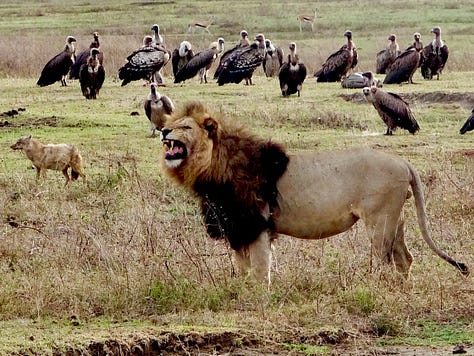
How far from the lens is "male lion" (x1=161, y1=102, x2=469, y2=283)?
7703mm

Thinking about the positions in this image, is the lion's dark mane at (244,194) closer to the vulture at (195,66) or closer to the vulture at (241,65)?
the vulture at (241,65)

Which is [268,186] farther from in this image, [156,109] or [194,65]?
[194,65]

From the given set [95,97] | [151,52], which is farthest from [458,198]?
[151,52]

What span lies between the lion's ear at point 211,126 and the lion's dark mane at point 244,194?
0.14 meters

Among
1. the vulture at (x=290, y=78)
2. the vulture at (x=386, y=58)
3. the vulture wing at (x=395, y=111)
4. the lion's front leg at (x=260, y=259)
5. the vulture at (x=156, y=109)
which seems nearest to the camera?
the lion's front leg at (x=260, y=259)

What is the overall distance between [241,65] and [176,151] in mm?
16852

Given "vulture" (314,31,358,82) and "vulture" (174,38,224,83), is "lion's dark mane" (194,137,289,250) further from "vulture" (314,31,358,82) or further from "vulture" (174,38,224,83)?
"vulture" (314,31,358,82)

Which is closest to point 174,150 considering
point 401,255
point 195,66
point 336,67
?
point 401,255

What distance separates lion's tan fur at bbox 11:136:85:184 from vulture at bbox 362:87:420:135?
543 cm

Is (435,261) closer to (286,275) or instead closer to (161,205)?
(286,275)

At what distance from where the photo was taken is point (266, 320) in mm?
7082

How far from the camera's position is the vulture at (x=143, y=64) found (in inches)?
912

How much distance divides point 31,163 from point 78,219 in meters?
4.12

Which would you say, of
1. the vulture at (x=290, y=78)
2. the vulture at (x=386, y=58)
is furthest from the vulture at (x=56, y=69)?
the vulture at (x=386, y=58)
